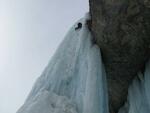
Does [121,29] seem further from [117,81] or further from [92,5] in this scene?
[117,81]

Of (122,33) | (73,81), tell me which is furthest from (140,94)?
(73,81)

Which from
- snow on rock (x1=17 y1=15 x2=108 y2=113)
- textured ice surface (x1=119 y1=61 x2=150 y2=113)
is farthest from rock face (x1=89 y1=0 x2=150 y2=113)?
snow on rock (x1=17 y1=15 x2=108 y2=113)

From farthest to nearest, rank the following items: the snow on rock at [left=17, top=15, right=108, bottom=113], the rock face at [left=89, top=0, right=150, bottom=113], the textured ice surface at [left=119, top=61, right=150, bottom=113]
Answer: the textured ice surface at [left=119, top=61, right=150, bottom=113], the rock face at [left=89, top=0, right=150, bottom=113], the snow on rock at [left=17, top=15, right=108, bottom=113]

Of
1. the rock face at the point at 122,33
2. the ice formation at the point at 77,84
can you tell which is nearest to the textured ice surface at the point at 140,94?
the ice formation at the point at 77,84

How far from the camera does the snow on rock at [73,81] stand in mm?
7703

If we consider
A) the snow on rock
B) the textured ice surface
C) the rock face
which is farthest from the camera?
the textured ice surface

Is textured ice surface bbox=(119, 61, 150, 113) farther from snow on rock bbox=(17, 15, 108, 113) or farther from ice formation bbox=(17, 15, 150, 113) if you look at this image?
snow on rock bbox=(17, 15, 108, 113)

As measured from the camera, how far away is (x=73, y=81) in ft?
27.9

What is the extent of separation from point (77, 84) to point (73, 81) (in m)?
0.12

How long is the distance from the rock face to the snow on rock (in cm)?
37

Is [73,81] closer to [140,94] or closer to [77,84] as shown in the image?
[77,84]

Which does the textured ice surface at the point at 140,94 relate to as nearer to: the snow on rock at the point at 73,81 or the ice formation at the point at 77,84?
the ice formation at the point at 77,84

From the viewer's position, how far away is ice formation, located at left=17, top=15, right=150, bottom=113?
7.73m

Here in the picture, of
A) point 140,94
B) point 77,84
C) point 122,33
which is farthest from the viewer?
point 140,94
